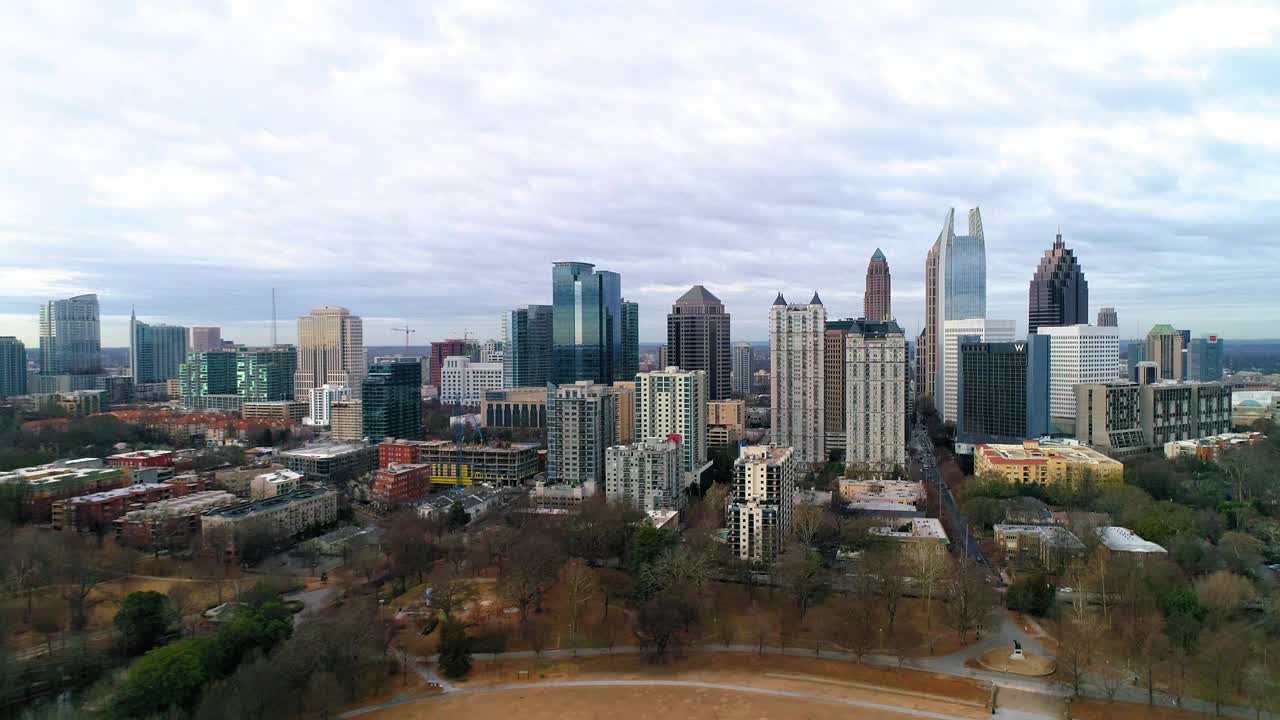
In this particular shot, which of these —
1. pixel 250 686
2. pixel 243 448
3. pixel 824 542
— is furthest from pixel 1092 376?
pixel 243 448

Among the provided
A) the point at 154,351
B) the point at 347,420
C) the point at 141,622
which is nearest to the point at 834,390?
the point at 347,420

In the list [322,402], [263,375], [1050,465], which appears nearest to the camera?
[1050,465]

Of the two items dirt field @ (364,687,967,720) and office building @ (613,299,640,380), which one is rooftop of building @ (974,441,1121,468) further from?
office building @ (613,299,640,380)

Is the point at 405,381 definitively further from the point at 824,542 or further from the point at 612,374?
the point at 824,542

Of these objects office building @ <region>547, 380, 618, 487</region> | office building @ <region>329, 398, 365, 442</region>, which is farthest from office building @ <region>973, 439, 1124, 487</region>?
office building @ <region>329, 398, 365, 442</region>

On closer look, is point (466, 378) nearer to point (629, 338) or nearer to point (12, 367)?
point (629, 338)

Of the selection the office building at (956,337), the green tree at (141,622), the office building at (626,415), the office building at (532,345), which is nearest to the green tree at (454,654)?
the green tree at (141,622)
